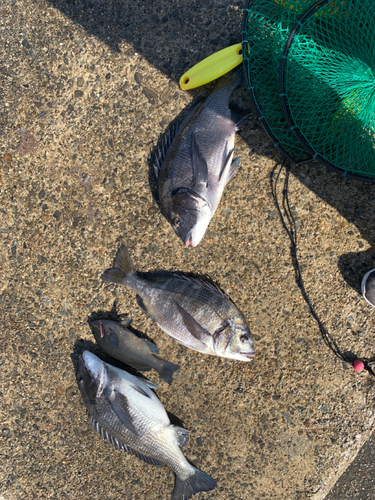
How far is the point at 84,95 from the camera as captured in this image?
308 centimetres

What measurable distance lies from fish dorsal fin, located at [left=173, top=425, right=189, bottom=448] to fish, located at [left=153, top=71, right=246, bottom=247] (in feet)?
5.39

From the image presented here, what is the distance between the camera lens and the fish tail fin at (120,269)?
2977 millimetres

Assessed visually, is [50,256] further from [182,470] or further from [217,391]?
[182,470]

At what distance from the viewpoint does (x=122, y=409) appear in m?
2.83

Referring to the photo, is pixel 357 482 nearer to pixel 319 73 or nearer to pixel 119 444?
pixel 119 444

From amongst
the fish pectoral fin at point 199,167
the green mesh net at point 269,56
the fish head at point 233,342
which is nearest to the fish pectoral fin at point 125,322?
the fish head at point 233,342

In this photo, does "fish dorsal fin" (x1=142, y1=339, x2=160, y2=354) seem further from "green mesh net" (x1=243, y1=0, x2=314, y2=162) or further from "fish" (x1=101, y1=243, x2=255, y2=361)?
"green mesh net" (x1=243, y1=0, x2=314, y2=162)

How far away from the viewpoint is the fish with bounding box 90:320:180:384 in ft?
9.58

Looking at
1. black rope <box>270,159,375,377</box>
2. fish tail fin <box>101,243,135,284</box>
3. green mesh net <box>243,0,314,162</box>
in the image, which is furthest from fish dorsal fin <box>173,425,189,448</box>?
green mesh net <box>243,0,314,162</box>

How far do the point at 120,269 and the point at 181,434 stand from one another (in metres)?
1.58

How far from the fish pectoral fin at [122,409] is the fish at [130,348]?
0.29m

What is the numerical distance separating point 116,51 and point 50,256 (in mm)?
2034

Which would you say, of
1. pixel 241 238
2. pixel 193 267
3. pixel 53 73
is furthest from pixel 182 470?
pixel 53 73

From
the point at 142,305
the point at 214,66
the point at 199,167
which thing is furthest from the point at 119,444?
the point at 214,66
